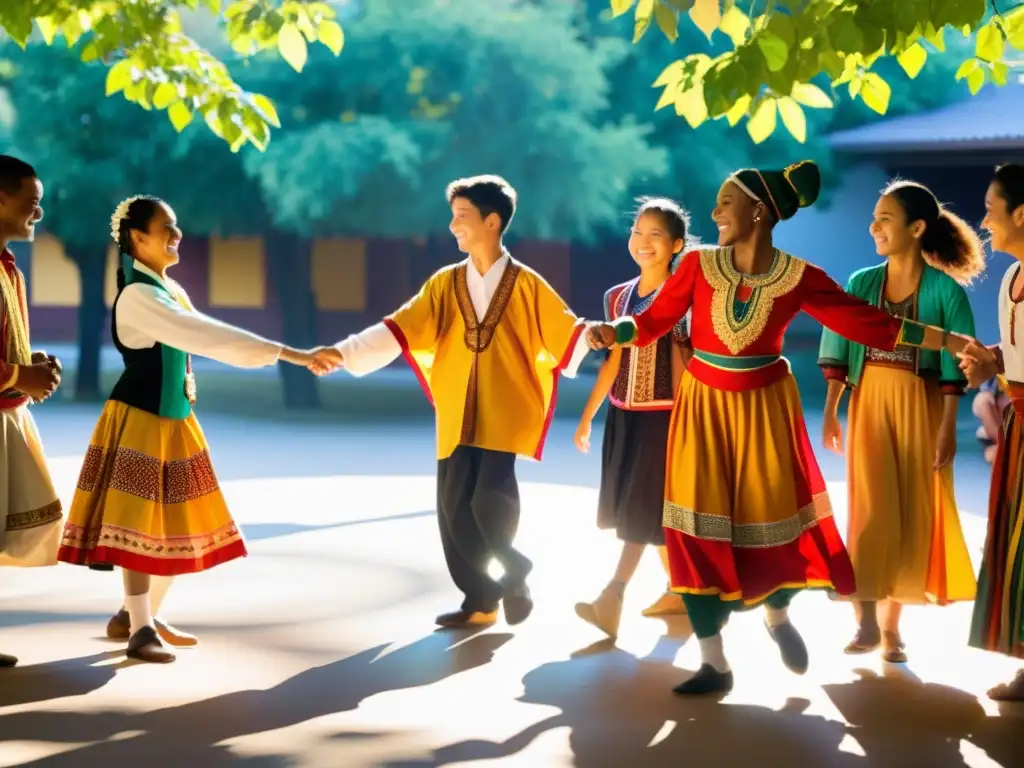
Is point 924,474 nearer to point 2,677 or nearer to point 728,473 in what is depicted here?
point 728,473

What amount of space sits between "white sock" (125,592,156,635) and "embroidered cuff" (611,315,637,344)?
1863 millimetres

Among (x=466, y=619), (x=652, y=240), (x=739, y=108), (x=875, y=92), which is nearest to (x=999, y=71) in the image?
(x=875, y=92)

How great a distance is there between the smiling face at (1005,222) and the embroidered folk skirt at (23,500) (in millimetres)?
3277

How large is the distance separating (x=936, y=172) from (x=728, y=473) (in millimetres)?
13448

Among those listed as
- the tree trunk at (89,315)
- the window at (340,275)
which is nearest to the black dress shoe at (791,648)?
the tree trunk at (89,315)

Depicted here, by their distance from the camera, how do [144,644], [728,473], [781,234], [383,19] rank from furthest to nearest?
[781,234]
[383,19]
[144,644]
[728,473]

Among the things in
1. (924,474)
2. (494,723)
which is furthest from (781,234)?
(494,723)

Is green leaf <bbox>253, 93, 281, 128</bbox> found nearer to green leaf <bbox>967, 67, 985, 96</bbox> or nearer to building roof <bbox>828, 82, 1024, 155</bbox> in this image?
green leaf <bbox>967, 67, 985, 96</bbox>

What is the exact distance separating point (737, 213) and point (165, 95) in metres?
3.04

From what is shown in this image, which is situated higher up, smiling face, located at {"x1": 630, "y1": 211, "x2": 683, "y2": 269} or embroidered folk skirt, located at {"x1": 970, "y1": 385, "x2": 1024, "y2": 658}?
smiling face, located at {"x1": 630, "y1": 211, "x2": 683, "y2": 269}

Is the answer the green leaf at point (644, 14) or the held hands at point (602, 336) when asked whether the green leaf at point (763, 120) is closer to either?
the green leaf at point (644, 14)

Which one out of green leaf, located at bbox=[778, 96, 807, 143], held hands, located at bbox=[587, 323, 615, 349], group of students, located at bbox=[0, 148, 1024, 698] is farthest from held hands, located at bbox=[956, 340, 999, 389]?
held hands, located at bbox=[587, 323, 615, 349]

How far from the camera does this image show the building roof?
15.8m

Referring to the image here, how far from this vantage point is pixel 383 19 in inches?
579
